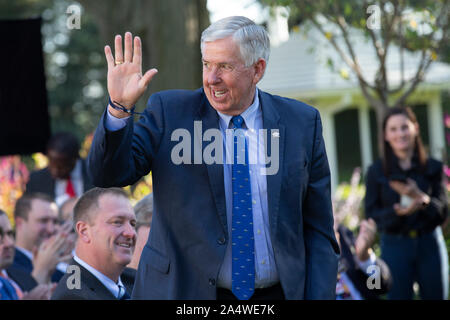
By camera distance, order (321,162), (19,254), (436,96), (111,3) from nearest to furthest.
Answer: (321,162) < (19,254) < (111,3) < (436,96)

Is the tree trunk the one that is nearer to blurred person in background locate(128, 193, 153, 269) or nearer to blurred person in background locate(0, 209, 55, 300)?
blurred person in background locate(0, 209, 55, 300)

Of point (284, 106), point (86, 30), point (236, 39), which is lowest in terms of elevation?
point (284, 106)

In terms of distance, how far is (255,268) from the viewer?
252 cm

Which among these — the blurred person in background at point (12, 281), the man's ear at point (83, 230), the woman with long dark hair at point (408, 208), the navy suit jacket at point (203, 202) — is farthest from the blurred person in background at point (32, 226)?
the navy suit jacket at point (203, 202)

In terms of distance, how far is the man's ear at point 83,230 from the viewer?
366 centimetres

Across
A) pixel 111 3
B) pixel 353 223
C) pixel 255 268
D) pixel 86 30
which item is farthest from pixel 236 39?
pixel 86 30

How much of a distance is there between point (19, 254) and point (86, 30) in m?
20.2

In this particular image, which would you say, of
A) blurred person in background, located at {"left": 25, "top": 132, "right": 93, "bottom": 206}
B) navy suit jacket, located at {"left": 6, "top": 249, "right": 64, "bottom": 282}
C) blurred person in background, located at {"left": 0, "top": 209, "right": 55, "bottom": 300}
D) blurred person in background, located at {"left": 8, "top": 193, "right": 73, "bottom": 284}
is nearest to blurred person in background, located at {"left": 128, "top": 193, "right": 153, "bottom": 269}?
blurred person in background, located at {"left": 0, "top": 209, "right": 55, "bottom": 300}

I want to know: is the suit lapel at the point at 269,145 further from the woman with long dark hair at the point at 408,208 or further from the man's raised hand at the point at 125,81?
the woman with long dark hair at the point at 408,208

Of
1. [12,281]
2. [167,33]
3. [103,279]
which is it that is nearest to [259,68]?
[103,279]

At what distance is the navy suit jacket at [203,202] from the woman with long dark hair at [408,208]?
122 inches

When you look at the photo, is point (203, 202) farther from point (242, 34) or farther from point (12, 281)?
point (12, 281)

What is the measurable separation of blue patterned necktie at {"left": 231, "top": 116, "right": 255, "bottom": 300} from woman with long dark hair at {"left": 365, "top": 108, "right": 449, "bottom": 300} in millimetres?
3335
